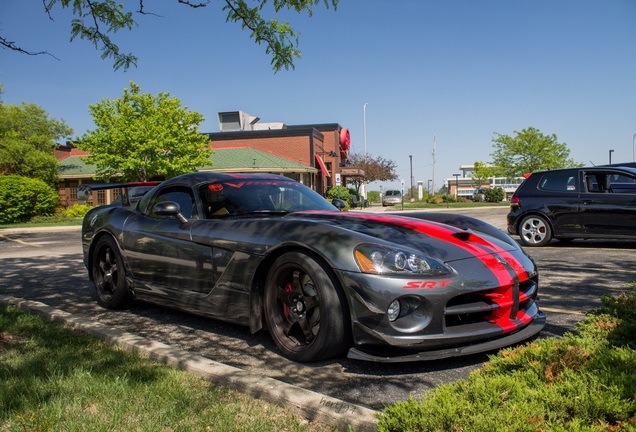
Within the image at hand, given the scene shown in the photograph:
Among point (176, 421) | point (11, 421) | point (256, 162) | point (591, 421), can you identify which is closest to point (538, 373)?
point (591, 421)

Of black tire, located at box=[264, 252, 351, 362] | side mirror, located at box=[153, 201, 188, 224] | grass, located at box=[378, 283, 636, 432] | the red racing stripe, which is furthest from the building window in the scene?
grass, located at box=[378, 283, 636, 432]

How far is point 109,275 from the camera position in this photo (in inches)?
212

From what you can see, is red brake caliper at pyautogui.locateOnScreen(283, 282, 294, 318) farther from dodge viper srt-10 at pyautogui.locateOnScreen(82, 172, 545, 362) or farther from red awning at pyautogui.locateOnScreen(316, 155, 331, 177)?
red awning at pyautogui.locateOnScreen(316, 155, 331, 177)

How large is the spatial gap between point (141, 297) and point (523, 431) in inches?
145

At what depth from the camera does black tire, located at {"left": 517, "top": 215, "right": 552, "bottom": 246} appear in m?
9.92

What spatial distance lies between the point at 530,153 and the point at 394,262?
177 feet

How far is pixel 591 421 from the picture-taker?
83.7 inches

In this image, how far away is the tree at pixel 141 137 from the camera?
2878cm

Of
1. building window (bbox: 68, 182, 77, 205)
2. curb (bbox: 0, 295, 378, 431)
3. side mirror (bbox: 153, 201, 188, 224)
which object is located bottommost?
curb (bbox: 0, 295, 378, 431)

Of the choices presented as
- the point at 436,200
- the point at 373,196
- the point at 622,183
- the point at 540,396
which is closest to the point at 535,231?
the point at 622,183

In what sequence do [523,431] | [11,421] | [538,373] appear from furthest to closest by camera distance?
1. [538,373]
2. [11,421]
3. [523,431]

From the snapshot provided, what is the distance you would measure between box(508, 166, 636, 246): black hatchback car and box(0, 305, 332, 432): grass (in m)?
8.23

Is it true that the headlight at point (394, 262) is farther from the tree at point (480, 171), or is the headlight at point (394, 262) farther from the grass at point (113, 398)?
the tree at point (480, 171)

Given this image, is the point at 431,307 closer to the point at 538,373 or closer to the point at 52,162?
the point at 538,373
